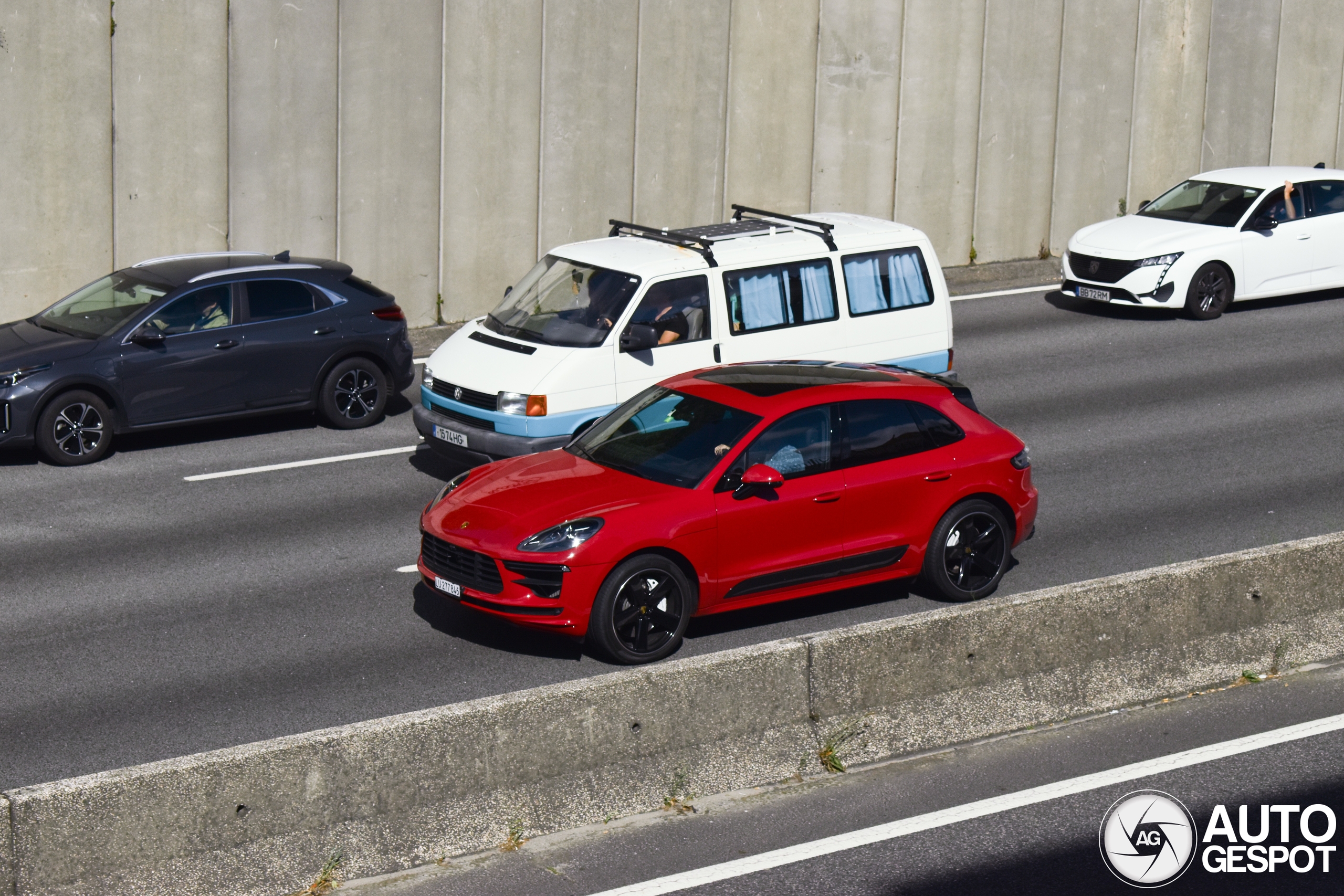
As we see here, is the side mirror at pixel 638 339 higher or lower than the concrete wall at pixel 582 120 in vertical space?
lower

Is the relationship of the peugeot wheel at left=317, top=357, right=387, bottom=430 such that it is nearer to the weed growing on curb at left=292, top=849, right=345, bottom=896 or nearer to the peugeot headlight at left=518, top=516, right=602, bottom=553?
the peugeot headlight at left=518, top=516, right=602, bottom=553

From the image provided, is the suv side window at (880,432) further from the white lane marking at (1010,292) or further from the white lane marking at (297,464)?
the white lane marking at (1010,292)

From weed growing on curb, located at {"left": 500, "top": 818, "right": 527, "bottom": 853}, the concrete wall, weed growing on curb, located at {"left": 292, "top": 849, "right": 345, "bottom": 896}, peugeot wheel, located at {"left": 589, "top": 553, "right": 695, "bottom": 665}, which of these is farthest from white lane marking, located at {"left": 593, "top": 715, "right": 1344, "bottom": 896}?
the concrete wall

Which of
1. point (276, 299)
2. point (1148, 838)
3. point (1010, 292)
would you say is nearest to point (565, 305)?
point (276, 299)

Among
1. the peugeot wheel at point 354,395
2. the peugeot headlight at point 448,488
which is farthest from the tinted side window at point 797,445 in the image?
the peugeot wheel at point 354,395

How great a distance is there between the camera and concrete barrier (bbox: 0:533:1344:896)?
21.7 feet

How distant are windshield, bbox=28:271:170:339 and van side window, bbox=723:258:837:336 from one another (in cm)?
519

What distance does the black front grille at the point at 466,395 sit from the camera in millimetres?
12820

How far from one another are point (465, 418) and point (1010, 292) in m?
11.0

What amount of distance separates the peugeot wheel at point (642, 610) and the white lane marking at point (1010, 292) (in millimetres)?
12523

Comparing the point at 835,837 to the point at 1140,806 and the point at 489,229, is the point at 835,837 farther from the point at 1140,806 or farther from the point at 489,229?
the point at 489,229

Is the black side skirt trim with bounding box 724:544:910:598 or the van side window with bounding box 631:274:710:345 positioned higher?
the van side window with bounding box 631:274:710:345

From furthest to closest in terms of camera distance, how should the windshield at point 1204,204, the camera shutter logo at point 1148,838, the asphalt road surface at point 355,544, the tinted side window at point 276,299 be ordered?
the windshield at point 1204,204, the tinted side window at point 276,299, the asphalt road surface at point 355,544, the camera shutter logo at point 1148,838

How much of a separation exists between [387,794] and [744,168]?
15442mm
